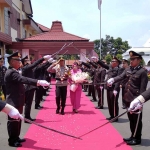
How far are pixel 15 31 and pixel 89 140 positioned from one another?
63.7ft

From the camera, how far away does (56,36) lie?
22141mm

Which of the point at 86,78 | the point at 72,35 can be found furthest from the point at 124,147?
the point at 72,35

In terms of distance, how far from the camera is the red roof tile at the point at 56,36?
2084cm

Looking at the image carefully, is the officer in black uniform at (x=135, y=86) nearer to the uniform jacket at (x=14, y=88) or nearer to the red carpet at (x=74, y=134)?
the red carpet at (x=74, y=134)

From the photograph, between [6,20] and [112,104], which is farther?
[6,20]

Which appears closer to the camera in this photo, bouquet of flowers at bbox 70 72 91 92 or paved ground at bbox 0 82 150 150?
paved ground at bbox 0 82 150 150

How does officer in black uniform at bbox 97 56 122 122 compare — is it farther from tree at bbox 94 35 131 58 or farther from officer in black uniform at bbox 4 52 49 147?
tree at bbox 94 35 131 58

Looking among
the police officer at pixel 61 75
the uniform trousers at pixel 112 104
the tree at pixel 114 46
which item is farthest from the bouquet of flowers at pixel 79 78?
the tree at pixel 114 46

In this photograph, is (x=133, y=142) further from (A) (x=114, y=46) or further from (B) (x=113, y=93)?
(A) (x=114, y=46)

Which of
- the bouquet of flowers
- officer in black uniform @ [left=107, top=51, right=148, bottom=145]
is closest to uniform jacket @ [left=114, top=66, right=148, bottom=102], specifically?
officer in black uniform @ [left=107, top=51, right=148, bottom=145]

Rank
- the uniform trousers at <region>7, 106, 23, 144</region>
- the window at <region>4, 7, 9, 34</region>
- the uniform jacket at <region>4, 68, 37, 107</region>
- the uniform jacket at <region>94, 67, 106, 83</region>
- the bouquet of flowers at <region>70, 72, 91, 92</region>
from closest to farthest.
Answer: the uniform jacket at <region>4, 68, 37, 107</region> → the uniform trousers at <region>7, 106, 23, 144</region> → the bouquet of flowers at <region>70, 72, 91, 92</region> → the uniform jacket at <region>94, 67, 106, 83</region> → the window at <region>4, 7, 9, 34</region>

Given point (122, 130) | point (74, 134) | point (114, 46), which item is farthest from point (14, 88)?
point (114, 46)

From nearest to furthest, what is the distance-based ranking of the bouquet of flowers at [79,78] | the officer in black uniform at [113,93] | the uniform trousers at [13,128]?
the uniform trousers at [13,128] < the officer in black uniform at [113,93] < the bouquet of flowers at [79,78]

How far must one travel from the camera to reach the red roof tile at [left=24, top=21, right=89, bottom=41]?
68.4 feet
